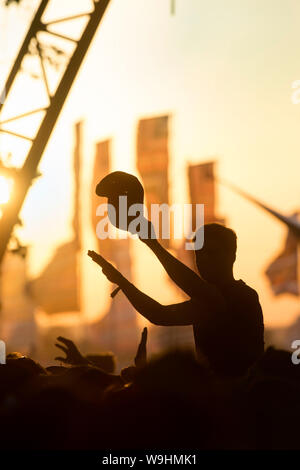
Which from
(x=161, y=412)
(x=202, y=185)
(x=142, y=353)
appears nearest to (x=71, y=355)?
(x=142, y=353)

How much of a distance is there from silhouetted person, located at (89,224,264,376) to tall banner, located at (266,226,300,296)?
35561 millimetres

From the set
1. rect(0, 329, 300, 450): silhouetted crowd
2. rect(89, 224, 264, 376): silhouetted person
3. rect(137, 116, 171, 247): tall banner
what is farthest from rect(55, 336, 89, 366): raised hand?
rect(137, 116, 171, 247): tall banner

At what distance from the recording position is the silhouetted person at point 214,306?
91.2 inches

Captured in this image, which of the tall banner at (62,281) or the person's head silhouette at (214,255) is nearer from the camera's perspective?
the person's head silhouette at (214,255)

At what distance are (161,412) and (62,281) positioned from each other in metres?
67.4

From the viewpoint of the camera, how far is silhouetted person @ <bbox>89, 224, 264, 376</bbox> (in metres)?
2.32

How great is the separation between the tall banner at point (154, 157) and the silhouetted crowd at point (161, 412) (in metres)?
39.8

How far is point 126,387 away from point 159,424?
221 millimetres

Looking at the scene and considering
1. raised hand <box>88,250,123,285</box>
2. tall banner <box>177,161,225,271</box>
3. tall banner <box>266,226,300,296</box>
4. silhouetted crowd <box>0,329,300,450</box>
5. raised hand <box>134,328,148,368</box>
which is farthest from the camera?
tall banner <box>177,161,225,271</box>

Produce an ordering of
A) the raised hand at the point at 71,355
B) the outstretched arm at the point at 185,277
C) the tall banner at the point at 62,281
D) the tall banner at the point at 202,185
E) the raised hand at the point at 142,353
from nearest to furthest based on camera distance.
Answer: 1. the outstretched arm at the point at 185,277
2. the raised hand at the point at 142,353
3. the raised hand at the point at 71,355
4. the tall banner at the point at 202,185
5. the tall banner at the point at 62,281

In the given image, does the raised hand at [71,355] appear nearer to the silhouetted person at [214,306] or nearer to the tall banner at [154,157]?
the silhouetted person at [214,306]

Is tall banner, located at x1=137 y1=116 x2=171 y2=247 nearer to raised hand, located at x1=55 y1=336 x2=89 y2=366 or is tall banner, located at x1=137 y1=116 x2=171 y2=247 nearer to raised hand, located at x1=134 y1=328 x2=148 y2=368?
raised hand, located at x1=55 y1=336 x2=89 y2=366

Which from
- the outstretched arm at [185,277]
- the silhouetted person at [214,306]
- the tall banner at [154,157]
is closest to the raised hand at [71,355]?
the silhouetted person at [214,306]
